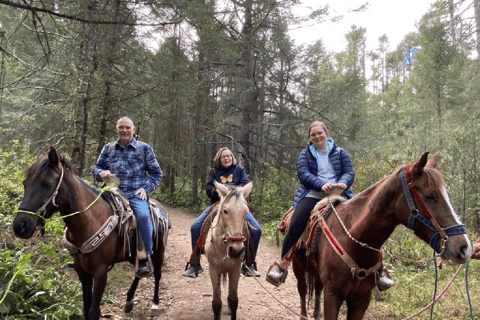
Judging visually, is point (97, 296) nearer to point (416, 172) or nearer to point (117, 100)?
point (416, 172)

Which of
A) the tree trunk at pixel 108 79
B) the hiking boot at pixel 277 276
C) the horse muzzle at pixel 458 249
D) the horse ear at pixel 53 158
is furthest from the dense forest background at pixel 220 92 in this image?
the horse muzzle at pixel 458 249

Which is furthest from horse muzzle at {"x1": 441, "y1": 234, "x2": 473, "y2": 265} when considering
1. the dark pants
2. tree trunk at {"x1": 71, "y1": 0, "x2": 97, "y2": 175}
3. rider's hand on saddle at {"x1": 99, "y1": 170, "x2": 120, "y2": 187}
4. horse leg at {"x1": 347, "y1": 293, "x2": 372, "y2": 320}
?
tree trunk at {"x1": 71, "y1": 0, "x2": 97, "y2": 175}

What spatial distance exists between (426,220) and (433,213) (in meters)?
0.07

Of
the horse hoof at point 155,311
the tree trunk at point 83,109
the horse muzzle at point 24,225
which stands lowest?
the horse hoof at point 155,311

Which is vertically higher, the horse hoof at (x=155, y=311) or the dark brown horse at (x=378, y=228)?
the dark brown horse at (x=378, y=228)

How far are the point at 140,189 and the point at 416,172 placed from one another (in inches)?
141

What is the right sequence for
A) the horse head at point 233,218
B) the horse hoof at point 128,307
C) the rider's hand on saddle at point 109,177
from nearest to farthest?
1. the horse head at point 233,218
2. the rider's hand on saddle at point 109,177
3. the horse hoof at point 128,307

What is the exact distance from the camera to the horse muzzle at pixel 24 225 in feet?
8.89

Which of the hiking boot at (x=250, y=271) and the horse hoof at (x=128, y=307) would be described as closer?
the horse hoof at (x=128, y=307)

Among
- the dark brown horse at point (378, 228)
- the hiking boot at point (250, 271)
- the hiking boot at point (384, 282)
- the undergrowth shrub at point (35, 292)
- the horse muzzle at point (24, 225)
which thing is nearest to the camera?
the dark brown horse at point (378, 228)

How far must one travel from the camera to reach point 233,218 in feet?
12.1

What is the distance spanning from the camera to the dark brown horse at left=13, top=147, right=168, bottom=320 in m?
2.85

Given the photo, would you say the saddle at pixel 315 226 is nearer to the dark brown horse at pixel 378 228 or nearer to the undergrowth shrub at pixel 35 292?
the dark brown horse at pixel 378 228

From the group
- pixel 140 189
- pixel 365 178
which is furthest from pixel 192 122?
pixel 140 189
